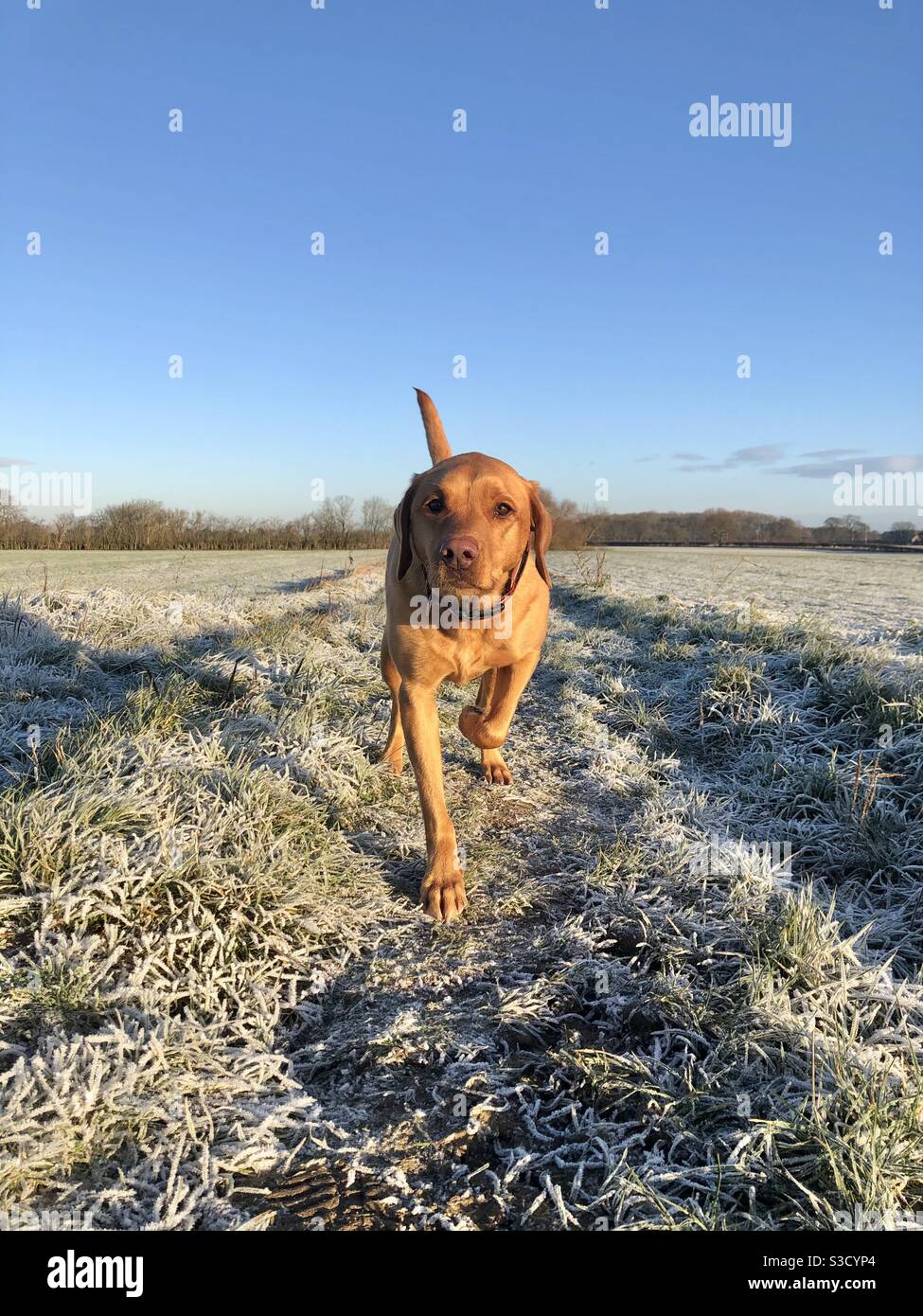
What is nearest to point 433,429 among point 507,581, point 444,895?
point 507,581

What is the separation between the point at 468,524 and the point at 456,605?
1.27 ft

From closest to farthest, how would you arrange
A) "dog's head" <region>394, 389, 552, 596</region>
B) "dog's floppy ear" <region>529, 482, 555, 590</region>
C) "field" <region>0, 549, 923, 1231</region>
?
"field" <region>0, 549, 923, 1231</region>
"dog's head" <region>394, 389, 552, 596</region>
"dog's floppy ear" <region>529, 482, 555, 590</region>

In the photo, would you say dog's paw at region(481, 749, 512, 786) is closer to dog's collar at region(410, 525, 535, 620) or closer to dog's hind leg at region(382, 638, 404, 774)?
dog's hind leg at region(382, 638, 404, 774)

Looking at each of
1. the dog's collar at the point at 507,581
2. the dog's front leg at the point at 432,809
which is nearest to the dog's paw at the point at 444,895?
the dog's front leg at the point at 432,809

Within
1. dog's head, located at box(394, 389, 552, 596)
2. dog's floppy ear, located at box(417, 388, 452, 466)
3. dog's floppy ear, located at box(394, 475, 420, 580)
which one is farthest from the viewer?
dog's floppy ear, located at box(417, 388, 452, 466)

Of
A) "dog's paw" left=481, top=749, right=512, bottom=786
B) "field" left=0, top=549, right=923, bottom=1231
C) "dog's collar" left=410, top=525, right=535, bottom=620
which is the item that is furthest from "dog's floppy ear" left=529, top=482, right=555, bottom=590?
"field" left=0, top=549, right=923, bottom=1231

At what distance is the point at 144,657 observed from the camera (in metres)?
5.78

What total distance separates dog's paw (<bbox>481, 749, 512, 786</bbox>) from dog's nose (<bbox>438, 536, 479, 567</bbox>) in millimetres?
1685

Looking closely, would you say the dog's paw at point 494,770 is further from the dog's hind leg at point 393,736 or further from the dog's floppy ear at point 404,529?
the dog's floppy ear at point 404,529

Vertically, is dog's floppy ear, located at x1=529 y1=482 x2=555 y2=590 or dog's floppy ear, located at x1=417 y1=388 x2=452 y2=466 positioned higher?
dog's floppy ear, located at x1=417 y1=388 x2=452 y2=466

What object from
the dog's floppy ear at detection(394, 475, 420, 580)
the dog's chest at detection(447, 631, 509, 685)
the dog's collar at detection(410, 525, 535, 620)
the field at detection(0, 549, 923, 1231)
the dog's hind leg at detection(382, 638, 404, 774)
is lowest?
the field at detection(0, 549, 923, 1231)

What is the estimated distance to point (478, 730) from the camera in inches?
145

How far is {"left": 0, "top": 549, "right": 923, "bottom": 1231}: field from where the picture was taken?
1.58 meters

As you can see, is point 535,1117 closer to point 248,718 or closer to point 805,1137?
point 805,1137
